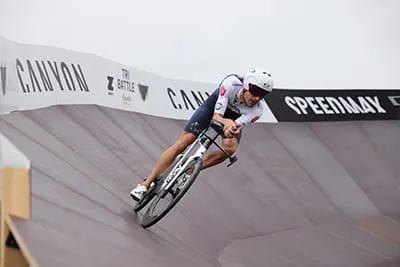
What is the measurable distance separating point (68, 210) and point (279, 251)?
296cm

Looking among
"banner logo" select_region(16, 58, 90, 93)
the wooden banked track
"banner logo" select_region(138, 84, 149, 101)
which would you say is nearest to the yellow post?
the wooden banked track

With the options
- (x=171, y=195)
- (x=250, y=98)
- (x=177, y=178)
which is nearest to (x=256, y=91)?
(x=250, y=98)

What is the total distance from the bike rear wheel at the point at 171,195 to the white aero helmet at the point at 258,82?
723 mm

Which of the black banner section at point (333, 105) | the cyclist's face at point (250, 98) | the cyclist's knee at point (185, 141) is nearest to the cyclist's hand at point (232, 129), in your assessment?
the cyclist's face at point (250, 98)

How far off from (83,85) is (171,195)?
3.92 m

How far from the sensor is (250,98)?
544 centimetres

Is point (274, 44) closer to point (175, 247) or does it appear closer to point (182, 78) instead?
point (182, 78)

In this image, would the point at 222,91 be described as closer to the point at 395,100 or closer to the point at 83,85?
the point at 83,85

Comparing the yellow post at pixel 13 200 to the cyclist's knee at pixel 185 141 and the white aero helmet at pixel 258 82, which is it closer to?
the cyclist's knee at pixel 185 141

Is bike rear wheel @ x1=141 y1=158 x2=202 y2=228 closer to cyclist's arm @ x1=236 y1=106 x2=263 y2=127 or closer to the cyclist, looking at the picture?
the cyclist

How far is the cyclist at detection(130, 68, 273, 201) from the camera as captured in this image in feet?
17.5

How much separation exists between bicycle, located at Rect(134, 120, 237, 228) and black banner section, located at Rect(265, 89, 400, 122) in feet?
20.7

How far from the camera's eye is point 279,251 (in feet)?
23.0

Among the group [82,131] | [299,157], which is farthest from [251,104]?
[299,157]
